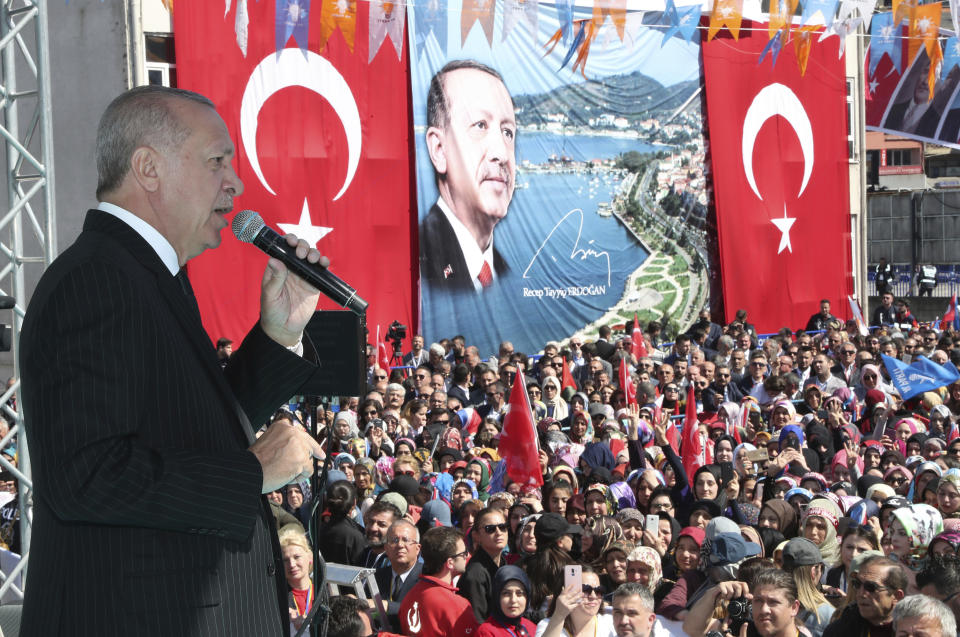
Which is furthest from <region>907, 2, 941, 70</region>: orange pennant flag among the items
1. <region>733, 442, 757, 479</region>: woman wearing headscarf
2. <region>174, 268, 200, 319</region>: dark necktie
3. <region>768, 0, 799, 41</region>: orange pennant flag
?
<region>174, 268, 200, 319</region>: dark necktie

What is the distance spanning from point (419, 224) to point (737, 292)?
6672 mm

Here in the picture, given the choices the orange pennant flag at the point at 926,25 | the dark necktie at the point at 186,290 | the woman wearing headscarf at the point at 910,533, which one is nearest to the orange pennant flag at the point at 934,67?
the orange pennant flag at the point at 926,25

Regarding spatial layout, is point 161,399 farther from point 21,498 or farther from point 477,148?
point 477,148

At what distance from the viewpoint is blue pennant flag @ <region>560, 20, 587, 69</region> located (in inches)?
789

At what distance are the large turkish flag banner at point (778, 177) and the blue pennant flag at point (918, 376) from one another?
9422mm

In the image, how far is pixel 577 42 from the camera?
20.2 m

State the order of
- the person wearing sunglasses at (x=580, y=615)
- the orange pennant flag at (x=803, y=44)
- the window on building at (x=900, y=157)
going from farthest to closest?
1. the window on building at (x=900, y=157)
2. the orange pennant flag at (x=803, y=44)
3. the person wearing sunglasses at (x=580, y=615)

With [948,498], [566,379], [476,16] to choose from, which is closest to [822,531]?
[948,498]

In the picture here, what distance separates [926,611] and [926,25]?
63.8ft

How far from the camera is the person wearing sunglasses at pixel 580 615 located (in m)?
5.34

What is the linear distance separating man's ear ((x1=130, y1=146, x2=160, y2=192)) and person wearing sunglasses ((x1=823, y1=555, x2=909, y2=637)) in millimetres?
4144

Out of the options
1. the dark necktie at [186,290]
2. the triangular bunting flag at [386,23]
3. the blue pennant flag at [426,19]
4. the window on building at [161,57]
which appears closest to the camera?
the dark necktie at [186,290]

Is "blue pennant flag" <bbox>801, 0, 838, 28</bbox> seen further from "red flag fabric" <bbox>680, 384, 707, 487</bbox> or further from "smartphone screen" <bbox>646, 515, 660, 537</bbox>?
"smartphone screen" <bbox>646, 515, 660, 537</bbox>

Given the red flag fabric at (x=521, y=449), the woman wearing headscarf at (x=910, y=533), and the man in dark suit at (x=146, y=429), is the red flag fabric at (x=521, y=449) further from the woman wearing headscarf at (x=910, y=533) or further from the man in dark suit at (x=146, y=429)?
the man in dark suit at (x=146, y=429)
